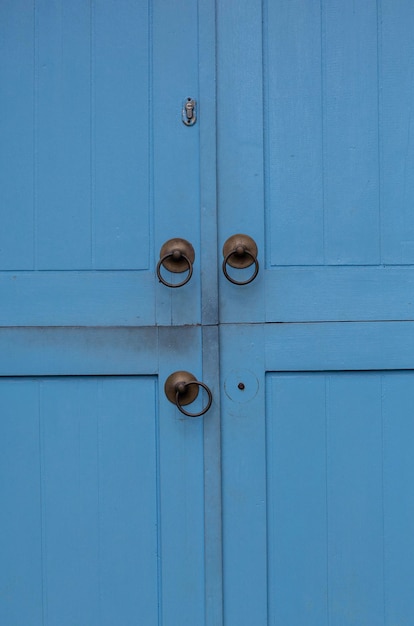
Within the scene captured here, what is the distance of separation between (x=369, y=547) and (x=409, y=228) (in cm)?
63

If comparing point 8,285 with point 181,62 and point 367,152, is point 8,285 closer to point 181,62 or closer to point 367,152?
point 181,62

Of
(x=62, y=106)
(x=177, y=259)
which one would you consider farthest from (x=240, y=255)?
(x=62, y=106)

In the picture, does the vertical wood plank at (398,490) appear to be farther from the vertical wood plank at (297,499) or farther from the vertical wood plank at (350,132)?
the vertical wood plank at (350,132)

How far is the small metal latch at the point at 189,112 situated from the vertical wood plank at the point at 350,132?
254mm

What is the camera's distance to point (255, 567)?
59.0 inches

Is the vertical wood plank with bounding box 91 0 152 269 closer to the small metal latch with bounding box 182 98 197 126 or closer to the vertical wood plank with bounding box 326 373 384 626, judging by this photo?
the small metal latch with bounding box 182 98 197 126

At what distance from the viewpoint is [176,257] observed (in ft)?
4.78

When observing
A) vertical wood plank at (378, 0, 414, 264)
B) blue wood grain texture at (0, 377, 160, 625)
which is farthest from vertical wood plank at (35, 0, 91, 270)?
vertical wood plank at (378, 0, 414, 264)

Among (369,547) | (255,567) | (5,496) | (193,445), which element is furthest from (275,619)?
(5,496)

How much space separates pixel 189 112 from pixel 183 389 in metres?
0.53

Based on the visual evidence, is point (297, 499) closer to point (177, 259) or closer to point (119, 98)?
point (177, 259)

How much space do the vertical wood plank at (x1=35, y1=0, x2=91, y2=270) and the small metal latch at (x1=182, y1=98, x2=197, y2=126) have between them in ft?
0.61

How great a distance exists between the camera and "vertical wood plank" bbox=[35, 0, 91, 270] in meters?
1.50

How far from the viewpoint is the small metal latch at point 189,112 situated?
58.4 inches
